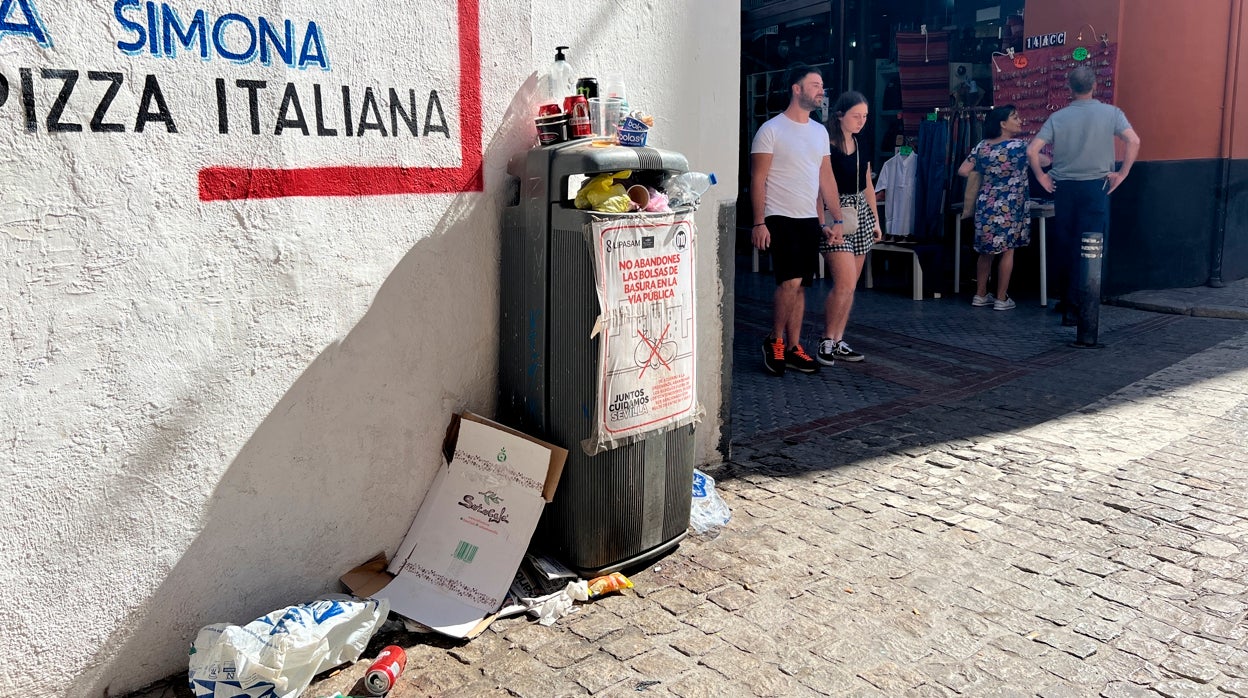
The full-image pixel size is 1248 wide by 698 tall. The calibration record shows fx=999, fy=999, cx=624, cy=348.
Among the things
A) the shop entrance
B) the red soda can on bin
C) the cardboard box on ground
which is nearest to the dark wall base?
the shop entrance

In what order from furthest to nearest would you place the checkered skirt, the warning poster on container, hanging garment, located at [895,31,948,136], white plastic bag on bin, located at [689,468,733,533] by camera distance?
hanging garment, located at [895,31,948,136] < the checkered skirt < white plastic bag on bin, located at [689,468,733,533] < the warning poster on container

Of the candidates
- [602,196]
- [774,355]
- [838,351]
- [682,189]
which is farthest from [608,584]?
[838,351]

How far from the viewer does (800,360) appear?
703 centimetres

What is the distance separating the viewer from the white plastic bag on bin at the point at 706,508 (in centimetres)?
423

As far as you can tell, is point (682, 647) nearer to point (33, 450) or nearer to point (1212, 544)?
point (33, 450)

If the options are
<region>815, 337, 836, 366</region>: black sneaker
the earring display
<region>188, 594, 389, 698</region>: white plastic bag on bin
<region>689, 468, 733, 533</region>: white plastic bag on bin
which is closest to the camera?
<region>188, 594, 389, 698</region>: white plastic bag on bin

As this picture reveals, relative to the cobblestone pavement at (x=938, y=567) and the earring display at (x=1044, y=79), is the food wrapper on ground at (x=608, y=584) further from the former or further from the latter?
the earring display at (x=1044, y=79)

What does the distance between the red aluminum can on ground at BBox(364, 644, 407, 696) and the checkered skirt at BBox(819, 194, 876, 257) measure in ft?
15.8

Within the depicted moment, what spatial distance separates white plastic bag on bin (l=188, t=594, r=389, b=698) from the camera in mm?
2916

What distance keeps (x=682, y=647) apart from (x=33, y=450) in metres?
2.02

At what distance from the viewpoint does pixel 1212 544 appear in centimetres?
405

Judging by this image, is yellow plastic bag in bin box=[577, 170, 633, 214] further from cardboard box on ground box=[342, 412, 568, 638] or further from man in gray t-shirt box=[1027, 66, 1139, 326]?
man in gray t-shirt box=[1027, 66, 1139, 326]

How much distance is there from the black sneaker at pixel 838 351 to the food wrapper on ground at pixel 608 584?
3943mm

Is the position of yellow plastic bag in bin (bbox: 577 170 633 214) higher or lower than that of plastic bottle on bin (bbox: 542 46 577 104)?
lower
